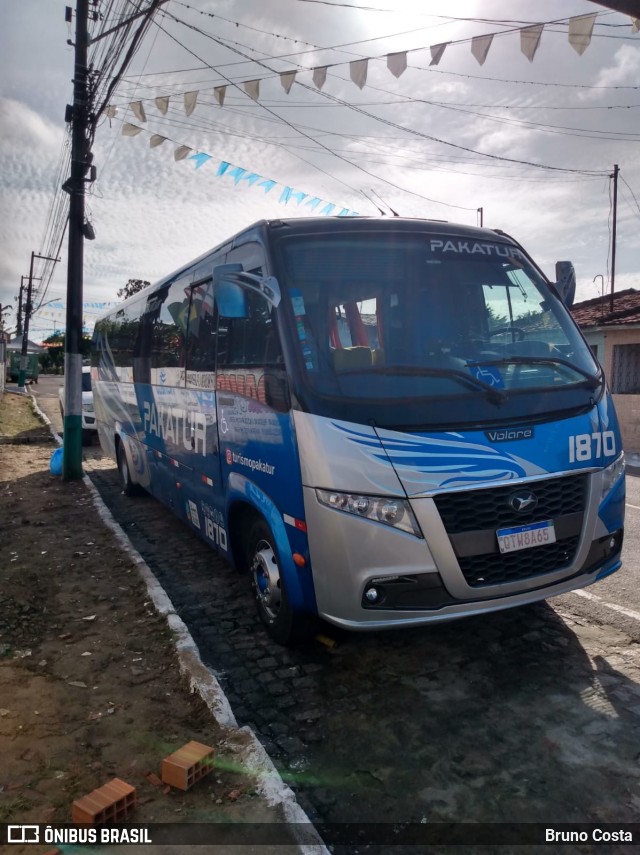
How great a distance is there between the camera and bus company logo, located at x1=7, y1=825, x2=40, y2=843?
8.38 feet

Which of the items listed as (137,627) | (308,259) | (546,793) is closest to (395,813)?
(546,793)

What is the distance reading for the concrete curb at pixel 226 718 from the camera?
2580 millimetres

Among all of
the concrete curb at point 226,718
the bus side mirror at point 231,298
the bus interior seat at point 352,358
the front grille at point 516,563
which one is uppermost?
the bus side mirror at point 231,298

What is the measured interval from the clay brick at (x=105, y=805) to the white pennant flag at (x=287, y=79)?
7159 mm

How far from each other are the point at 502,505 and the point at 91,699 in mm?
2643

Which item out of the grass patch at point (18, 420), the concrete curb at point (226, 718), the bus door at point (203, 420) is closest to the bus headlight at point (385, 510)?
the concrete curb at point (226, 718)

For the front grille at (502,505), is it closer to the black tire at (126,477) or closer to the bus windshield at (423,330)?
the bus windshield at (423,330)

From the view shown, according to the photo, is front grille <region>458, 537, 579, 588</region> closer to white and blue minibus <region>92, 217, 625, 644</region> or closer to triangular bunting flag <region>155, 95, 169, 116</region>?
white and blue minibus <region>92, 217, 625, 644</region>

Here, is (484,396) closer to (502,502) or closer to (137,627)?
(502,502)

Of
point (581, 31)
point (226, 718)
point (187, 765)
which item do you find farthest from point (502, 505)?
point (581, 31)

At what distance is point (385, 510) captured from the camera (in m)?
3.31

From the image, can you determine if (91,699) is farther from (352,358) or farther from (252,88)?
(252,88)

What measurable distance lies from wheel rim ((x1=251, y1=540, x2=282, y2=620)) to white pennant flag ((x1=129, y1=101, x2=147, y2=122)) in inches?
275

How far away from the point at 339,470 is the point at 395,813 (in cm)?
160
